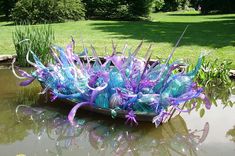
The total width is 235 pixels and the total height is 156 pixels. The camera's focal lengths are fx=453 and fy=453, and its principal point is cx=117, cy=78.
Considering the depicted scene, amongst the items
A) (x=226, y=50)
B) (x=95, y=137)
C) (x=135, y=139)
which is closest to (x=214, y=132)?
(x=135, y=139)

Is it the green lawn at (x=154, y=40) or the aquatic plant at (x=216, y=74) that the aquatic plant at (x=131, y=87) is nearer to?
the aquatic plant at (x=216, y=74)

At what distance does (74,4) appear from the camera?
65.0 feet

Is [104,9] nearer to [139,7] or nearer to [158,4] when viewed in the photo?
[139,7]

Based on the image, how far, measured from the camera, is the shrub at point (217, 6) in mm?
31909

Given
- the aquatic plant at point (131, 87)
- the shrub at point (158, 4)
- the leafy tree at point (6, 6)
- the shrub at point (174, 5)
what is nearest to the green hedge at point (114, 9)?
the leafy tree at point (6, 6)

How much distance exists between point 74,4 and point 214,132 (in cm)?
1548

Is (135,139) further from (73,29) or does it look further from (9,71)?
(73,29)

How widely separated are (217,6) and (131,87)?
29024 millimetres

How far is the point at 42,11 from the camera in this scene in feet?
61.2

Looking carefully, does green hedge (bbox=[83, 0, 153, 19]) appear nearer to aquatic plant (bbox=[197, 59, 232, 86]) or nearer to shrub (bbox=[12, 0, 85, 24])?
shrub (bbox=[12, 0, 85, 24])

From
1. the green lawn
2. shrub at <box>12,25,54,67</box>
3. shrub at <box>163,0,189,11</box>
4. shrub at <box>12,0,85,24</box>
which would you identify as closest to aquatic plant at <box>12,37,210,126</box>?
shrub at <box>12,25,54,67</box>

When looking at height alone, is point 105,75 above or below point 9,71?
above

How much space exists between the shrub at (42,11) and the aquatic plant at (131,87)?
12.8 m

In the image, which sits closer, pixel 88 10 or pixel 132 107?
pixel 132 107
